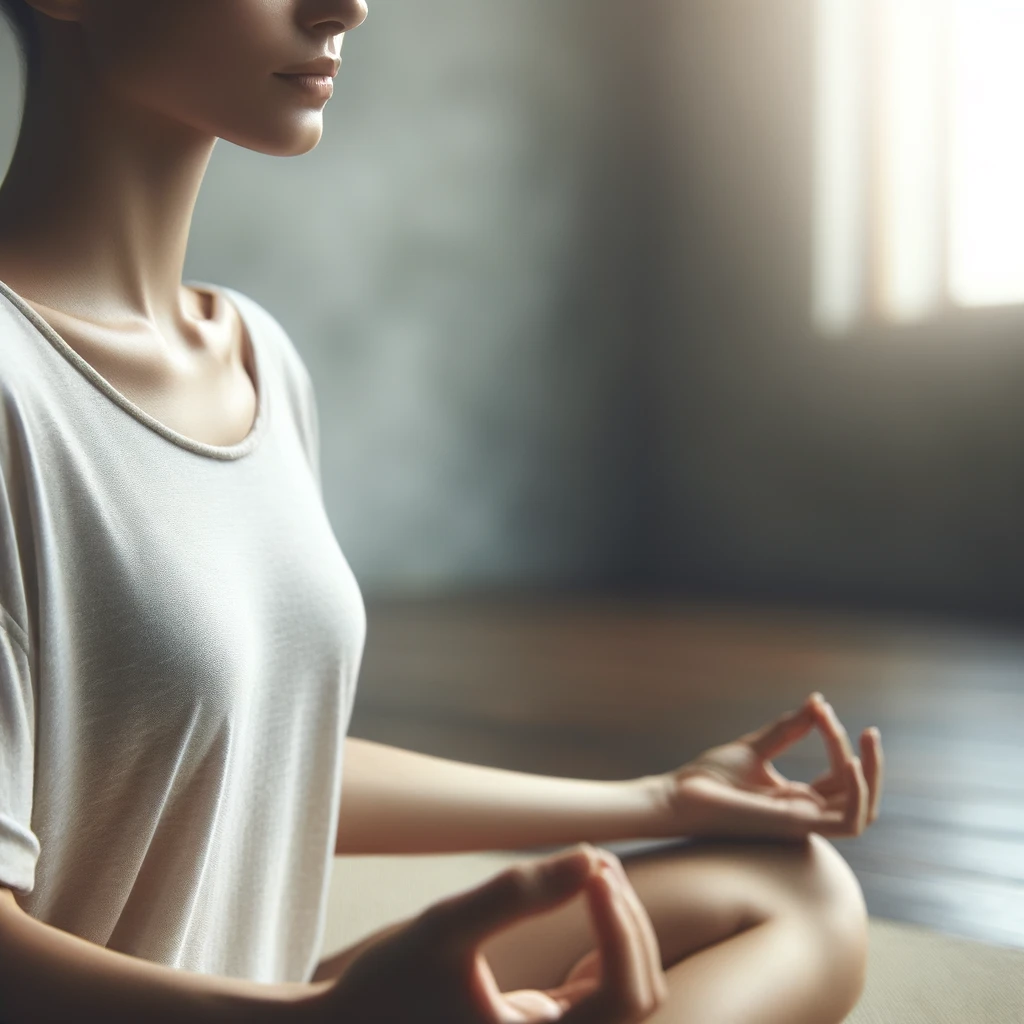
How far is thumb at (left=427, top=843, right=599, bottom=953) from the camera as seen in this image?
0.43 meters

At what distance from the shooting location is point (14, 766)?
20.8 inches

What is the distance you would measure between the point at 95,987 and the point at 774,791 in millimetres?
601

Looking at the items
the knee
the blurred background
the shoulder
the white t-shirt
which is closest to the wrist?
the knee

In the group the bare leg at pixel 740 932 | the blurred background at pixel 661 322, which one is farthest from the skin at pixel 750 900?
the blurred background at pixel 661 322

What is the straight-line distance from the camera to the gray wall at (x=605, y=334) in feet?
Result: 14.4

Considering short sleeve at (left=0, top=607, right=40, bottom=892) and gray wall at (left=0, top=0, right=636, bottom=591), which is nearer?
short sleeve at (left=0, top=607, right=40, bottom=892)

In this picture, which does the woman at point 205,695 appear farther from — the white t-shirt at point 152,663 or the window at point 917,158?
the window at point 917,158

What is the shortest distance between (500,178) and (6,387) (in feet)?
15.3

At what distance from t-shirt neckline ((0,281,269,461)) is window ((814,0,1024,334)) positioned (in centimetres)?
390

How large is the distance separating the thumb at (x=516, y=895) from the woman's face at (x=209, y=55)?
1.36 ft

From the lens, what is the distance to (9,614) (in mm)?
529

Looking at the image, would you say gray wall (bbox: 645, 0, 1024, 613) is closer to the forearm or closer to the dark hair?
the forearm

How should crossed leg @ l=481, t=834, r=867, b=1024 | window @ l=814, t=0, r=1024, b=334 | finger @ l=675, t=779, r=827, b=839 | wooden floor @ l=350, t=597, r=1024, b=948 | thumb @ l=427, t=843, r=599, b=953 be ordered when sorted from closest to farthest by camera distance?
thumb @ l=427, t=843, r=599, b=953, crossed leg @ l=481, t=834, r=867, b=1024, finger @ l=675, t=779, r=827, b=839, wooden floor @ l=350, t=597, r=1024, b=948, window @ l=814, t=0, r=1024, b=334

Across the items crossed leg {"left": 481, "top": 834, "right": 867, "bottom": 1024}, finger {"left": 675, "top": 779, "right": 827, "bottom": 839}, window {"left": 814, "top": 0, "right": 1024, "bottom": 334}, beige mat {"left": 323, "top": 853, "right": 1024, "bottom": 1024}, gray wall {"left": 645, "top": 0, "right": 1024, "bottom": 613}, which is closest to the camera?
crossed leg {"left": 481, "top": 834, "right": 867, "bottom": 1024}
